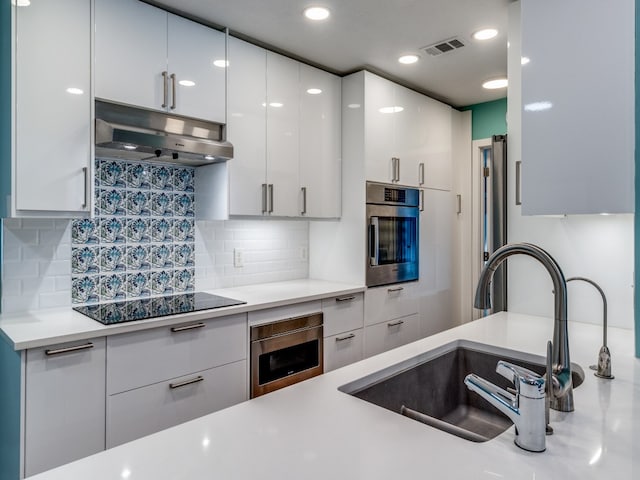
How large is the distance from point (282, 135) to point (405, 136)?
44.7 inches

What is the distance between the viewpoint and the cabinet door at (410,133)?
11.4 ft

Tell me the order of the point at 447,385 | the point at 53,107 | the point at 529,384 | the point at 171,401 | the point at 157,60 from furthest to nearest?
the point at 157,60
the point at 171,401
the point at 53,107
the point at 447,385
the point at 529,384

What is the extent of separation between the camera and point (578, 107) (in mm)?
1455

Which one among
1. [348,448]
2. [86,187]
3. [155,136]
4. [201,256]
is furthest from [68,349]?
[348,448]

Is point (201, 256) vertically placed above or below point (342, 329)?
above

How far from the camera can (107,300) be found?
2432mm

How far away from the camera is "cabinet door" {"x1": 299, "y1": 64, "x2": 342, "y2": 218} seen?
309cm

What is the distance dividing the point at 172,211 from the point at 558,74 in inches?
86.5

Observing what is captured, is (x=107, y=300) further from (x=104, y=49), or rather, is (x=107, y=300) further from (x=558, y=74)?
(x=558, y=74)

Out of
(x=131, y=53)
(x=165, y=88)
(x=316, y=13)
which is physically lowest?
(x=165, y=88)

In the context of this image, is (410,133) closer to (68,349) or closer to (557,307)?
(557,307)

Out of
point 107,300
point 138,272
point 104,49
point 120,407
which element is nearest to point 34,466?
point 120,407

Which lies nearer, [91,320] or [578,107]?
[578,107]

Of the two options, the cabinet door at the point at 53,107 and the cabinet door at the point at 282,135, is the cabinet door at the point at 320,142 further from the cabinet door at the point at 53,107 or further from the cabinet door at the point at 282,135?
the cabinet door at the point at 53,107
